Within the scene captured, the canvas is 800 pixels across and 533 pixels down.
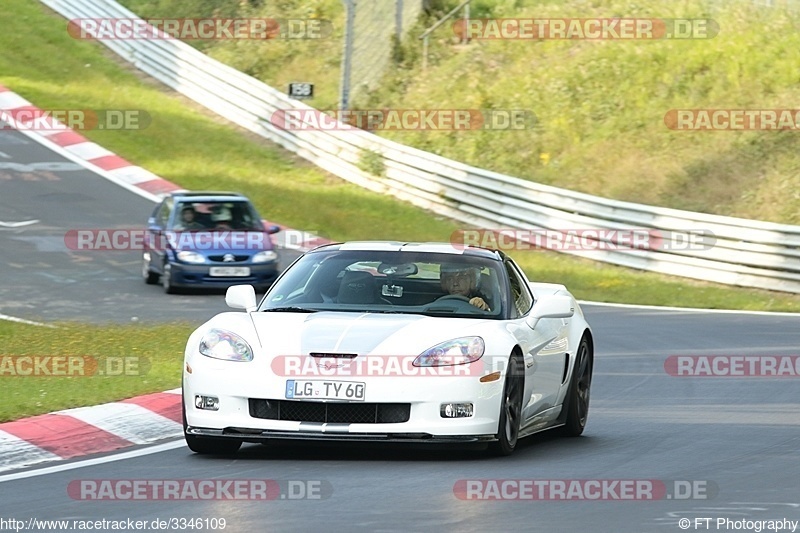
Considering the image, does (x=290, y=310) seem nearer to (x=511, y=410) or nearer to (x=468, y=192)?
(x=511, y=410)

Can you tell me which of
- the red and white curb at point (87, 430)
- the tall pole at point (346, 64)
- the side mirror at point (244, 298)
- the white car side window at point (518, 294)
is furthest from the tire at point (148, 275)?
the side mirror at point (244, 298)

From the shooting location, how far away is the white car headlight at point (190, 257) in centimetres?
2233

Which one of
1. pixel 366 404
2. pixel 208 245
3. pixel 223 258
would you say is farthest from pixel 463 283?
pixel 208 245

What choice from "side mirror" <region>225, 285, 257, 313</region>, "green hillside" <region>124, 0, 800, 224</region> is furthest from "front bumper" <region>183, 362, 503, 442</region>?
"green hillside" <region>124, 0, 800, 224</region>

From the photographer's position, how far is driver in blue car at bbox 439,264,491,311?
995 cm

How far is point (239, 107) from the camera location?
118 ft

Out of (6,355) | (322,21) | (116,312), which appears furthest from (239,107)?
(6,355)

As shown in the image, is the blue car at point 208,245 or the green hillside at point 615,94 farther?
the green hillside at point 615,94

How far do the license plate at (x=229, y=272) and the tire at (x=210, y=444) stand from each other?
13.2m

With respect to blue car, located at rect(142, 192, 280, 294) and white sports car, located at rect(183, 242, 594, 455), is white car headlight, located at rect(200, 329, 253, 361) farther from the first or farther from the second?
blue car, located at rect(142, 192, 280, 294)

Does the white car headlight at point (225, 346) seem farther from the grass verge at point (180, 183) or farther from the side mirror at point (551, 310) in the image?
the side mirror at point (551, 310)

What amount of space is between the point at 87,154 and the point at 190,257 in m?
10.9

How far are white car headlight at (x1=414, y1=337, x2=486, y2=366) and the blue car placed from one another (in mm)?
13257

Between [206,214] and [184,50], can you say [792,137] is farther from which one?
[184,50]
